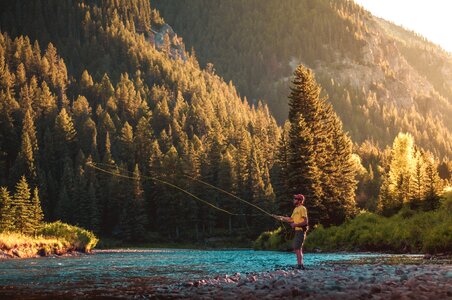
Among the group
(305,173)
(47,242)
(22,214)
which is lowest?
(47,242)

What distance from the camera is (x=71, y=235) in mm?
56281

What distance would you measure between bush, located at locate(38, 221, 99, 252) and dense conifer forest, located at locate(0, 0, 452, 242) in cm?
715

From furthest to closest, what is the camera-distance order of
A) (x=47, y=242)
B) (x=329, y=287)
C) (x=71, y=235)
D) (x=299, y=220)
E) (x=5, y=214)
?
(x=5, y=214), (x=71, y=235), (x=47, y=242), (x=299, y=220), (x=329, y=287)

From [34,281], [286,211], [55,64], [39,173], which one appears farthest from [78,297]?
[55,64]

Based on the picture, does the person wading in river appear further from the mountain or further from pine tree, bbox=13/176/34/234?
the mountain

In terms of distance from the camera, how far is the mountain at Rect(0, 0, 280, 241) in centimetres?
10519

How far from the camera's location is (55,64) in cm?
19412

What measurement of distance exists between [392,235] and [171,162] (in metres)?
84.3

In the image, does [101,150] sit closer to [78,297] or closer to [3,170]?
[3,170]

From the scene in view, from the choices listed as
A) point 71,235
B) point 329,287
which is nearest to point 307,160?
point 71,235

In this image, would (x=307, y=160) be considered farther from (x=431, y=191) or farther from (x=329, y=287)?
(x=329, y=287)

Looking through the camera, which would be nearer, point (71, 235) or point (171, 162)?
point (71, 235)

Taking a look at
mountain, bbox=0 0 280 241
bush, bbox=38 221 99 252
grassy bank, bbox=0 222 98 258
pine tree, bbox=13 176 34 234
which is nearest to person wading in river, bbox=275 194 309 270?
grassy bank, bbox=0 222 98 258

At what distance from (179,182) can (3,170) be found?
4344 centimetres
